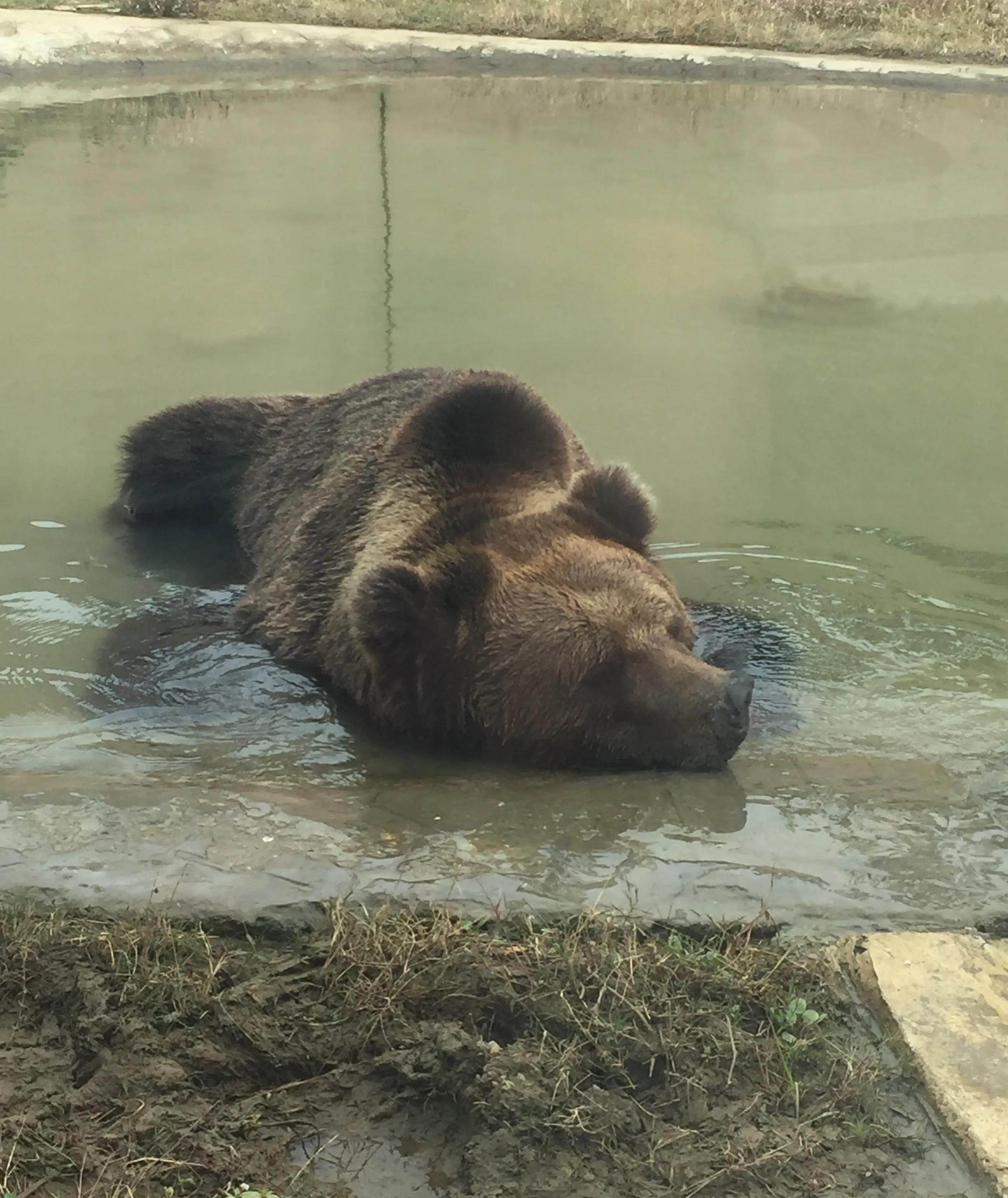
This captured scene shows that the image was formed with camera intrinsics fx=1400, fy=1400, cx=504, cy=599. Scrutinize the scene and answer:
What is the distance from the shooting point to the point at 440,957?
2547mm

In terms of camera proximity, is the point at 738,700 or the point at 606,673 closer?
the point at 738,700

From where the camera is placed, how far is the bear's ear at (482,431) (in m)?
4.38

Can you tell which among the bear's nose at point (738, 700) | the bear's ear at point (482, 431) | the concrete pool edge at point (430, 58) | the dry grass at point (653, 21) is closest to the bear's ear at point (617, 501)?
the bear's ear at point (482, 431)

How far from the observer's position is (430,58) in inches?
683

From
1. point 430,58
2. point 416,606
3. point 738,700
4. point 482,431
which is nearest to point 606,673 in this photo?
point 738,700

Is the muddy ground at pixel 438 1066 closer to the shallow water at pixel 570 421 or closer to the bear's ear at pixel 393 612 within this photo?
the shallow water at pixel 570 421

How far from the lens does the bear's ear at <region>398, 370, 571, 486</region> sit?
14.4 ft

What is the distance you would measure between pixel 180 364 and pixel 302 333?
841mm

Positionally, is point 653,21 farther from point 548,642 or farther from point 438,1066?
point 438,1066

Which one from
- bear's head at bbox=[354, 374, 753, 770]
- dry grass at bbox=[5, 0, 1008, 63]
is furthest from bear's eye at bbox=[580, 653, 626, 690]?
dry grass at bbox=[5, 0, 1008, 63]

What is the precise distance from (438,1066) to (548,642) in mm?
1576

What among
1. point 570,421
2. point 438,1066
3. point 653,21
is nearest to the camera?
point 438,1066

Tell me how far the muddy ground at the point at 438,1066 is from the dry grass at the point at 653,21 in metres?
17.9

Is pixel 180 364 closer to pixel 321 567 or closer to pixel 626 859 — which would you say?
pixel 321 567
